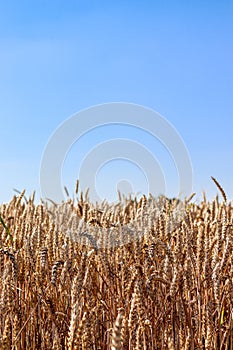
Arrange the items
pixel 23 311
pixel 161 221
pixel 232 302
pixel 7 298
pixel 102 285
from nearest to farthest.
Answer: pixel 7 298, pixel 232 302, pixel 23 311, pixel 102 285, pixel 161 221

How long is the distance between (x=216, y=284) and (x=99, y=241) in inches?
25.7

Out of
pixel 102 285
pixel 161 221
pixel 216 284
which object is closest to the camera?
pixel 216 284

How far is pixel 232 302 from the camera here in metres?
1.78

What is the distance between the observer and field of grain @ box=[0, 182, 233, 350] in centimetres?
143

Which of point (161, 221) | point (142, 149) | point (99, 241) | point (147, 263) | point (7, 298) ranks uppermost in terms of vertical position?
point (142, 149)

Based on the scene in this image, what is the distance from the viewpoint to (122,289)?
1820 mm

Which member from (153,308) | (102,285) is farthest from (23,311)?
(153,308)

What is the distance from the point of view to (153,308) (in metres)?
1.82

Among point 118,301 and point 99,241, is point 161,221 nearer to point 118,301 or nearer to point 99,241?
point 99,241

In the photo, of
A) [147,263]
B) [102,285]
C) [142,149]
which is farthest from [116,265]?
[142,149]

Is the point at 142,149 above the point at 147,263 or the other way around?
above

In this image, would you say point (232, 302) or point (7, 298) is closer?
point (7, 298)

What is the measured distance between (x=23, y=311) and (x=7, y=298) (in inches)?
26.0

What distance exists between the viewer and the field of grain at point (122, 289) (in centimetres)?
143
